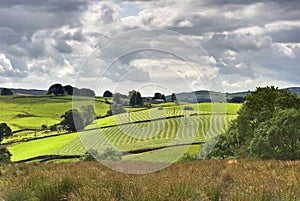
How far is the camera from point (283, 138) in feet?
96.8

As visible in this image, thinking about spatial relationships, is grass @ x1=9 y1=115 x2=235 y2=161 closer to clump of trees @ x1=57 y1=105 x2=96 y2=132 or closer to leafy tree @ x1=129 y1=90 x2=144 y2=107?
clump of trees @ x1=57 y1=105 x2=96 y2=132

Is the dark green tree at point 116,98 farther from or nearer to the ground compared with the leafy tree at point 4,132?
farther from the ground

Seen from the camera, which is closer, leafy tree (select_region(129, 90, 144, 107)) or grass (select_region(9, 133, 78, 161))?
leafy tree (select_region(129, 90, 144, 107))

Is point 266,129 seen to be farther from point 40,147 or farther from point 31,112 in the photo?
point 31,112

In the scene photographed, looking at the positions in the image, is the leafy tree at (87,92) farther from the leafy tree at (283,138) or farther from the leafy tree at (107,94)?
the leafy tree at (283,138)

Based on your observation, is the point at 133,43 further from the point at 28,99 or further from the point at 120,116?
Answer: the point at 28,99

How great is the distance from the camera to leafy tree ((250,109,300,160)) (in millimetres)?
28750

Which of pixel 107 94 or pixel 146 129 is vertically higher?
pixel 107 94

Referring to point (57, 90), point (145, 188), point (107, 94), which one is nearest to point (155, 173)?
point (145, 188)

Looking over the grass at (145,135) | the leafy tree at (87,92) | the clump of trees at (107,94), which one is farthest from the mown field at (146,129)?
the leafy tree at (87,92)

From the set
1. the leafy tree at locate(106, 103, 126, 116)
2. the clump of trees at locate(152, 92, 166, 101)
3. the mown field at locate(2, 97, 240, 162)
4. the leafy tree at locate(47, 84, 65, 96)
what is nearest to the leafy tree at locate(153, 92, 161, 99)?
the clump of trees at locate(152, 92, 166, 101)

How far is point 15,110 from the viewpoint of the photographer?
14788 cm

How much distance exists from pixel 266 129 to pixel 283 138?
71.4 inches

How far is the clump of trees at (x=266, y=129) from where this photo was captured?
29.0 meters
